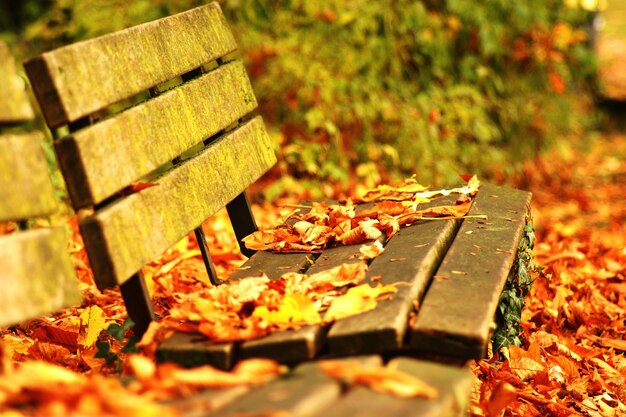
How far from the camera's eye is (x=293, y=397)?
1.50m

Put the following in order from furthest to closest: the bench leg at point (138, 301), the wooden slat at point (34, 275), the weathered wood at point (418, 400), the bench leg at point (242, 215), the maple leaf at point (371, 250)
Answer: the bench leg at point (242, 215) → the maple leaf at point (371, 250) → the bench leg at point (138, 301) → the wooden slat at point (34, 275) → the weathered wood at point (418, 400)

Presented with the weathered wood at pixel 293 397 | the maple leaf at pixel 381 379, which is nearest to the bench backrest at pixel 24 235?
the weathered wood at pixel 293 397

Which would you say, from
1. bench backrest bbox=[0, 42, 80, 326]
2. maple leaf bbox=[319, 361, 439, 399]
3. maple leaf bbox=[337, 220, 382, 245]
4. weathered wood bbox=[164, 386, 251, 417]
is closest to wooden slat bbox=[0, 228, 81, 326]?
bench backrest bbox=[0, 42, 80, 326]

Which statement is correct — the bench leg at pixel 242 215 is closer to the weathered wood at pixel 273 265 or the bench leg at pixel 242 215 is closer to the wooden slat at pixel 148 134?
the wooden slat at pixel 148 134

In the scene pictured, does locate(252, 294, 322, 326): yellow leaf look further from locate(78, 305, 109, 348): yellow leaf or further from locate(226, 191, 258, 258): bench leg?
locate(226, 191, 258, 258): bench leg

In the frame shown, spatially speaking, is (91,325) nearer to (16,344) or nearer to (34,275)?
(16,344)

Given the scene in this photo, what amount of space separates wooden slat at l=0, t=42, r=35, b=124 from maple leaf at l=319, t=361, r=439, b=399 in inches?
33.3

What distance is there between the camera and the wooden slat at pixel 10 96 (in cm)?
178

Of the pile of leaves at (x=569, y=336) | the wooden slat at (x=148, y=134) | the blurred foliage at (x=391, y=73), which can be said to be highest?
the wooden slat at (x=148, y=134)

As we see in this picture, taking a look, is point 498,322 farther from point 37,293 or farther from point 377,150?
point 377,150

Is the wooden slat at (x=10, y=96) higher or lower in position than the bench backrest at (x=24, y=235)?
higher

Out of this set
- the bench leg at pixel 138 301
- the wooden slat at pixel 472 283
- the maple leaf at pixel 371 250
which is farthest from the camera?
the maple leaf at pixel 371 250

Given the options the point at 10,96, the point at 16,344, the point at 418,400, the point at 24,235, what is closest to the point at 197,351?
the point at 24,235

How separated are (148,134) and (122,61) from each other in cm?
21
